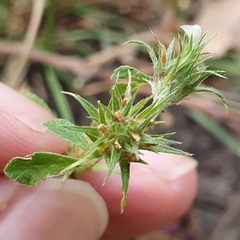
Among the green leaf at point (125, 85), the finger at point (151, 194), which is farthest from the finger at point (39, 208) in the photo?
the green leaf at point (125, 85)

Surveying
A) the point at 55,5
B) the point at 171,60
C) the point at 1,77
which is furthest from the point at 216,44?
the point at 171,60

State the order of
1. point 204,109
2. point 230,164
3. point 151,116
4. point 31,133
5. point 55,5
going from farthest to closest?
1. point 55,5
2. point 230,164
3. point 204,109
4. point 31,133
5. point 151,116

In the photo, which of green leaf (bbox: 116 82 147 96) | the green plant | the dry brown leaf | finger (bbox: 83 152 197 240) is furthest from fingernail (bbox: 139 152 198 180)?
the green plant

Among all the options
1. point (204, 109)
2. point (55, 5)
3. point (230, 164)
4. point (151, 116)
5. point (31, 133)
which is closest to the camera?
point (151, 116)

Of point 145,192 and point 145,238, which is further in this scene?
point 145,238

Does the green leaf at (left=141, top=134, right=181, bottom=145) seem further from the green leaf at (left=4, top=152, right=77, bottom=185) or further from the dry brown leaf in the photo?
the dry brown leaf

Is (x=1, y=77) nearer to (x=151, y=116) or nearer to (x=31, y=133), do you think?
(x=31, y=133)
